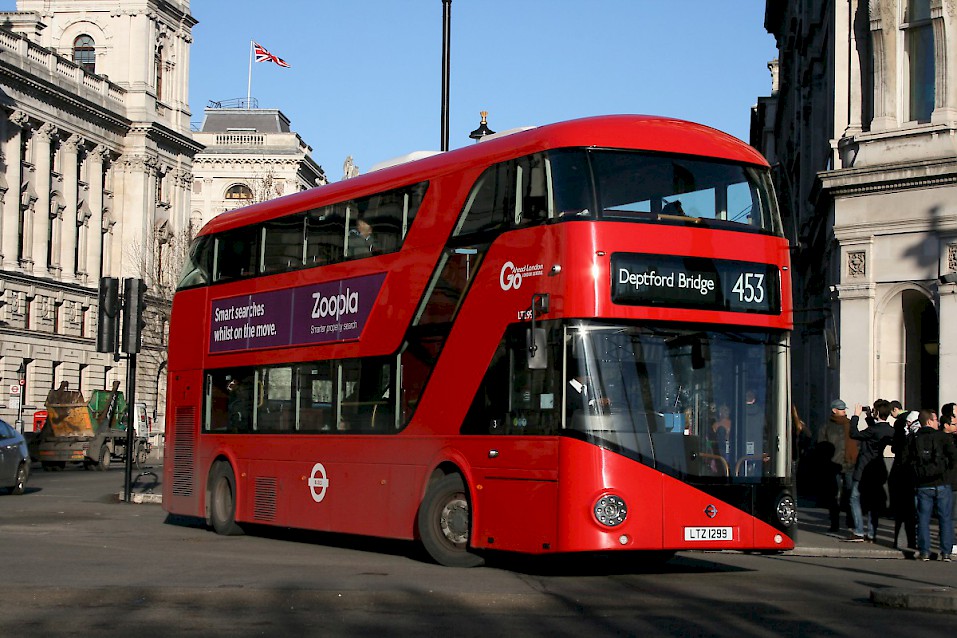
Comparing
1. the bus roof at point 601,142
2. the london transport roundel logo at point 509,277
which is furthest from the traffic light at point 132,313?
the london transport roundel logo at point 509,277

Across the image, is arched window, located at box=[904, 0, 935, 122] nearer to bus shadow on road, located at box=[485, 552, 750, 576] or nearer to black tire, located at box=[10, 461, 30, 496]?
bus shadow on road, located at box=[485, 552, 750, 576]

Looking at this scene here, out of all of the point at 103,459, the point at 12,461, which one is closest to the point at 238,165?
the point at 103,459

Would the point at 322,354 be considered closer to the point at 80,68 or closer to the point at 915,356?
the point at 915,356

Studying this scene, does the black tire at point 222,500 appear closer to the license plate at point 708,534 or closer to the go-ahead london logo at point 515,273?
the go-ahead london logo at point 515,273

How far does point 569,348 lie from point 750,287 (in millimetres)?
1937

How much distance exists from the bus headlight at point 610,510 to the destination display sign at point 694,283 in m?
1.75

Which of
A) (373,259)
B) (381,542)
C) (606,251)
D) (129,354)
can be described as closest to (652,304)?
(606,251)

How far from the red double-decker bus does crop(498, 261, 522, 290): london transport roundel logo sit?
3cm

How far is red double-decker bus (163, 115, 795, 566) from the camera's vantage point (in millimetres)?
13609

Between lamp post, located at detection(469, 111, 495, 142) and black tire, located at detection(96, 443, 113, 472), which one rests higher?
lamp post, located at detection(469, 111, 495, 142)

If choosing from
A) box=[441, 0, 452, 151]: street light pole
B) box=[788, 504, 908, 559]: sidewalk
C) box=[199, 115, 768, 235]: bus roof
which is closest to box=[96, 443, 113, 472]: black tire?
box=[441, 0, 452, 151]: street light pole

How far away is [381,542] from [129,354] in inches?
315

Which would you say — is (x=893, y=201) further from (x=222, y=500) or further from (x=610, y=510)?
(x=610, y=510)

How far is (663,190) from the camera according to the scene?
14180 millimetres
